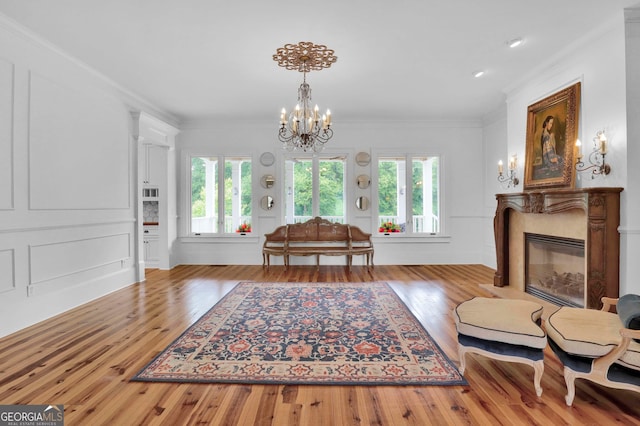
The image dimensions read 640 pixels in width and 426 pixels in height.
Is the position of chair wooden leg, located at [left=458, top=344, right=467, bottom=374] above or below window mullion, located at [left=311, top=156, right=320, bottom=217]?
below

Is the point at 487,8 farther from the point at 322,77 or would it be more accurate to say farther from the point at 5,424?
the point at 5,424

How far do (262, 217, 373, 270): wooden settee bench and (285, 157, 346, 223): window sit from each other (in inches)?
13.0

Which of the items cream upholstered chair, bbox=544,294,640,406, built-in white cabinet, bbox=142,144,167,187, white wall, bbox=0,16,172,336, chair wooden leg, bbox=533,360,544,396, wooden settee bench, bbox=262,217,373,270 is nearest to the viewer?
cream upholstered chair, bbox=544,294,640,406

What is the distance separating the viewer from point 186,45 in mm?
3889

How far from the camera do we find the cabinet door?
7020mm

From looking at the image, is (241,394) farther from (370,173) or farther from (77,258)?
(370,173)

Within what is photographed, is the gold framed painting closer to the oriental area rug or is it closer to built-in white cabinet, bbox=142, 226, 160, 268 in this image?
the oriental area rug

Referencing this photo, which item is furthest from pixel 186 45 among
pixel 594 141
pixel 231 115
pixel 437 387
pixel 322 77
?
pixel 594 141

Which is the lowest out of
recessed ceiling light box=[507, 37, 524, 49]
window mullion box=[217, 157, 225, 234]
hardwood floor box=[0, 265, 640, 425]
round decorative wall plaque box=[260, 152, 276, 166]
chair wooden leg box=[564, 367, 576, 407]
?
hardwood floor box=[0, 265, 640, 425]

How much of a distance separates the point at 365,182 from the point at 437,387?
206 inches

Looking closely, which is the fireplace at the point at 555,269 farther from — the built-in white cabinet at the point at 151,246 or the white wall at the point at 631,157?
the built-in white cabinet at the point at 151,246

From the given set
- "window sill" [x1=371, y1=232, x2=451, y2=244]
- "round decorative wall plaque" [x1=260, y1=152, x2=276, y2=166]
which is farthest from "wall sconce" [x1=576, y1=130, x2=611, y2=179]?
"round decorative wall plaque" [x1=260, y1=152, x2=276, y2=166]

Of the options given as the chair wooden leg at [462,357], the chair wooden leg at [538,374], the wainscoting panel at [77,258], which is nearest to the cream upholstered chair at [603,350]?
the chair wooden leg at [538,374]

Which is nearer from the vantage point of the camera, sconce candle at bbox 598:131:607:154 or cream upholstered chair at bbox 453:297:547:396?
cream upholstered chair at bbox 453:297:547:396
